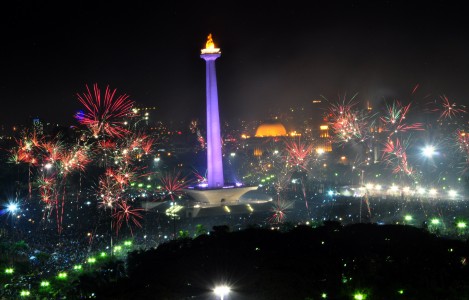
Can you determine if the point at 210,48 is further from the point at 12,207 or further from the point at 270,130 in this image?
the point at 270,130

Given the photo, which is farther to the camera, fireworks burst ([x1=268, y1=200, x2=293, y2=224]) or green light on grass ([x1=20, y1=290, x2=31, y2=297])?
fireworks burst ([x1=268, y1=200, x2=293, y2=224])

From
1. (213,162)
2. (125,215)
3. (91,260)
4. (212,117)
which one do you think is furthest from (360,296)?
(213,162)

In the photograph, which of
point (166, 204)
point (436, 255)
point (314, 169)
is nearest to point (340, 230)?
point (436, 255)

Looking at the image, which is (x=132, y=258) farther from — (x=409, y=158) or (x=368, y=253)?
(x=409, y=158)

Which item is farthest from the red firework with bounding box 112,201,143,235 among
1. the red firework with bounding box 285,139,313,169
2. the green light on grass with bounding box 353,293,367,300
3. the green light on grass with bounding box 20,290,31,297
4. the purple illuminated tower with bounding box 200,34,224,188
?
the red firework with bounding box 285,139,313,169

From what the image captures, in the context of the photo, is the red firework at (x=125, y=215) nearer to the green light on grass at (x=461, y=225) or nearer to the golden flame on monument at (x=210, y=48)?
the golden flame on monument at (x=210, y=48)

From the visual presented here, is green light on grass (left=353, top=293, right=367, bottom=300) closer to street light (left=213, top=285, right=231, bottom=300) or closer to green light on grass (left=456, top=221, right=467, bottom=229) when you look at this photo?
street light (left=213, top=285, right=231, bottom=300)

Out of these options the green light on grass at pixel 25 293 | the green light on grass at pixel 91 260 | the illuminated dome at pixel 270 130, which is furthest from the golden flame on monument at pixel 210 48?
the illuminated dome at pixel 270 130
